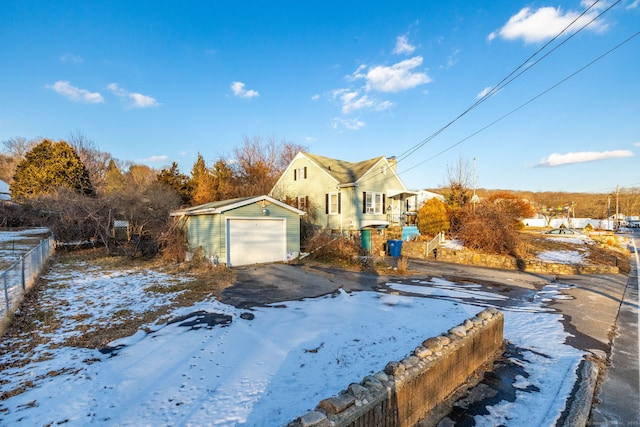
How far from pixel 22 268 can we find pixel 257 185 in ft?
63.8

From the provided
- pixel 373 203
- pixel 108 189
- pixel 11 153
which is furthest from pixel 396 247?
pixel 11 153

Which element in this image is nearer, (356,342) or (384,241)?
(356,342)

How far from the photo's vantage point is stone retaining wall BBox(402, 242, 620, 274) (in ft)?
39.8

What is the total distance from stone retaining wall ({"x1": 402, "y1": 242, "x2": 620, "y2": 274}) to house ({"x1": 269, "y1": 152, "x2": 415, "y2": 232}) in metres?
3.75

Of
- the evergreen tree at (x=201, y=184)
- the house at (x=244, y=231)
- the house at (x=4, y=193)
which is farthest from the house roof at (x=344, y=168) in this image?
the house at (x=4, y=193)

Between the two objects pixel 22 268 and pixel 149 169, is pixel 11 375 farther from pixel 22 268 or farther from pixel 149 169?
pixel 149 169

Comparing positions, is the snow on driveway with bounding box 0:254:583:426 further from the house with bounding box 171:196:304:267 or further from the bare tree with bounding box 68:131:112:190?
the bare tree with bounding box 68:131:112:190

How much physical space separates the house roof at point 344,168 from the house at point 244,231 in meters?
6.25

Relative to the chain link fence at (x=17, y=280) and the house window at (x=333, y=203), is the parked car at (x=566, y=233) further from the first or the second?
the chain link fence at (x=17, y=280)

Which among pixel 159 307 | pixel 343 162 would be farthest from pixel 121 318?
pixel 343 162

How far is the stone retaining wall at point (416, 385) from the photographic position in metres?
2.49

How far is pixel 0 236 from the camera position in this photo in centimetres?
1670

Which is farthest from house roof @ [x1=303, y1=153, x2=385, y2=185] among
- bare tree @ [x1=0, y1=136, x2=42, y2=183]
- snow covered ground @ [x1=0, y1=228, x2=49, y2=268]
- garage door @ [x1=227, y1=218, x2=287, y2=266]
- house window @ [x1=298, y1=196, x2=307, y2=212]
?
bare tree @ [x1=0, y1=136, x2=42, y2=183]

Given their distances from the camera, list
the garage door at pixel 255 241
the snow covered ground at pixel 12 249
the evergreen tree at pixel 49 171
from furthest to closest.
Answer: the evergreen tree at pixel 49 171 → the garage door at pixel 255 241 → the snow covered ground at pixel 12 249
